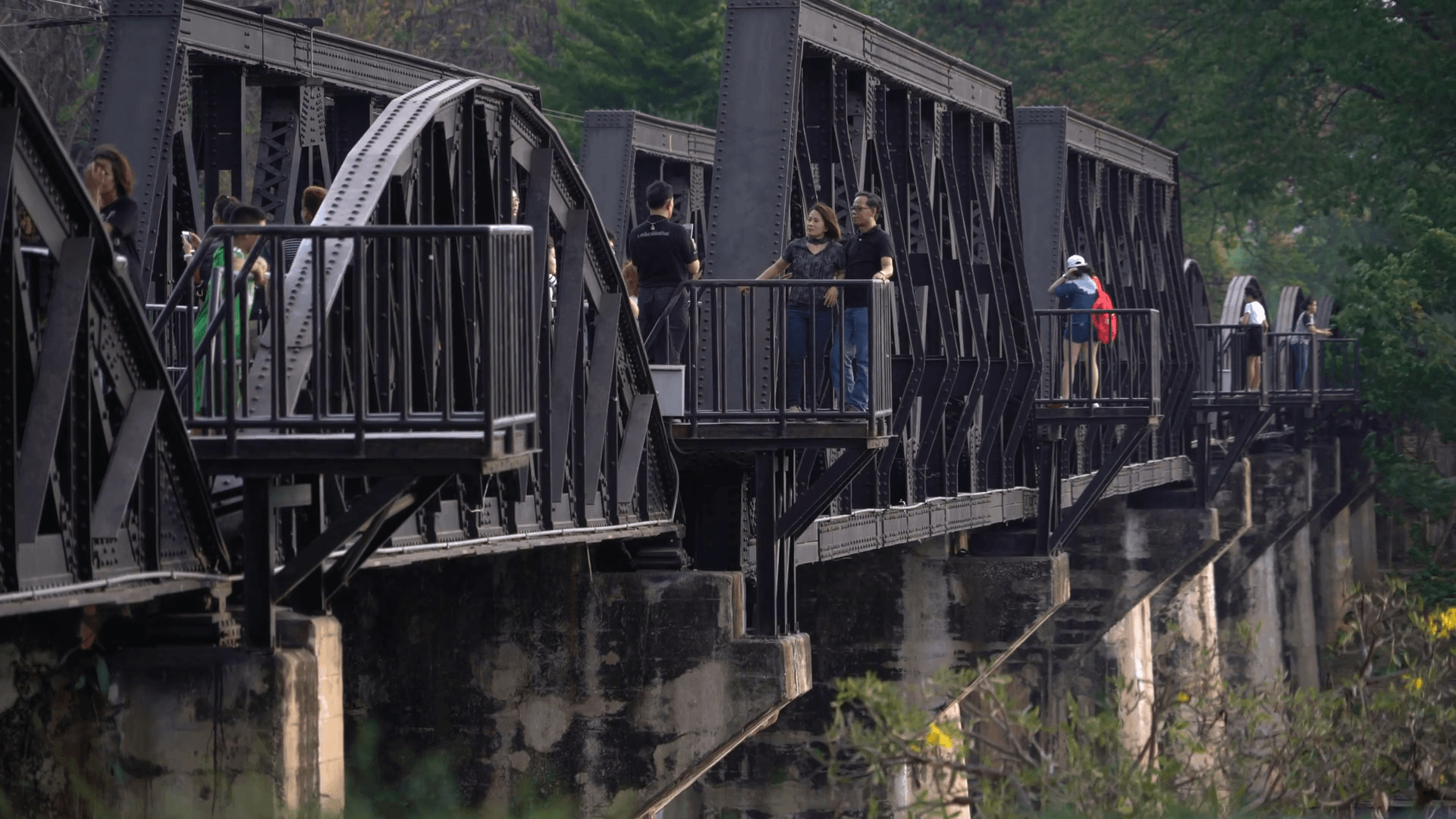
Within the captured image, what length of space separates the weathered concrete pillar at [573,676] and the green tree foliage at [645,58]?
30.6 meters

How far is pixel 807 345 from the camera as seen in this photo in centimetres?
1362

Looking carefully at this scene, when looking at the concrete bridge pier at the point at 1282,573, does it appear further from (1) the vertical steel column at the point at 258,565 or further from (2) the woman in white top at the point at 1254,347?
(1) the vertical steel column at the point at 258,565

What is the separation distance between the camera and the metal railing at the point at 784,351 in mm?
13492

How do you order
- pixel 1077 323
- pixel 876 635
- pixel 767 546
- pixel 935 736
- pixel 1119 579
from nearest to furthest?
pixel 935 736, pixel 767 546, pixel 876 635, pixel 1077 323, pixel 1119 579

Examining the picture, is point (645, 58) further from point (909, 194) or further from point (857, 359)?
point (857, 359)

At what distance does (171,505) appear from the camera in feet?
28.8

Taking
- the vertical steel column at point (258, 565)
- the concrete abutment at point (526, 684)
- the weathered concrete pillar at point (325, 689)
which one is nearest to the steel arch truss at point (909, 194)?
the concrete abutment at point (526, 684)

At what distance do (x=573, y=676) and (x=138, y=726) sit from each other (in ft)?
18.4

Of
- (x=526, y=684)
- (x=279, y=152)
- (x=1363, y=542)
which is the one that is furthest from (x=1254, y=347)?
(x=1363, y=542)

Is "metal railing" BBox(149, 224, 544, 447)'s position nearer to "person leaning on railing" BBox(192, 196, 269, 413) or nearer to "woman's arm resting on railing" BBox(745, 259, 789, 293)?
"person leaning on railing" BBox(192, 196, 269, 413)

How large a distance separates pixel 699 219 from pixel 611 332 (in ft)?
46.8

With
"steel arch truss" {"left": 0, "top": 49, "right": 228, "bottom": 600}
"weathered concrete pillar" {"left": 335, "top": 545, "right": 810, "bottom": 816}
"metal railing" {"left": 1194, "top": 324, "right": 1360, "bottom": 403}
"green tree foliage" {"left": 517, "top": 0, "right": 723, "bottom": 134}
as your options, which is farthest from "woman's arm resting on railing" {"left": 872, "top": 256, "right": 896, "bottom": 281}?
"green tree foliage" {"left": 517, "top": 0, "right": 723, "bottom": 134}

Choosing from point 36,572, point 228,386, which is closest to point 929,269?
point 228,386

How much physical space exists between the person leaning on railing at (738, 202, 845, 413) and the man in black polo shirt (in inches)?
20.3
